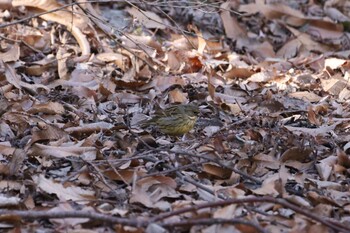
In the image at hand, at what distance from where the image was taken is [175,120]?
531 cm

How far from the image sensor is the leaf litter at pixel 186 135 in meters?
3.95

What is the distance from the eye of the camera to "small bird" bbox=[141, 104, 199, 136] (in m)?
5.37

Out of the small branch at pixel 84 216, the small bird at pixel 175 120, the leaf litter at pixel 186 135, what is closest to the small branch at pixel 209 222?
the leaf litter at pixel 186 135

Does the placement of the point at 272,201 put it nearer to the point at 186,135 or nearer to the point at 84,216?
the point at 84,216

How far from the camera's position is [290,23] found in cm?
888

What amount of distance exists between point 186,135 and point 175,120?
0.81 ft

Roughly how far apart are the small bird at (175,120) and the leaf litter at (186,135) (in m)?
0.07

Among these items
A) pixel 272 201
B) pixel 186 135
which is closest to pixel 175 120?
pixel 186 135

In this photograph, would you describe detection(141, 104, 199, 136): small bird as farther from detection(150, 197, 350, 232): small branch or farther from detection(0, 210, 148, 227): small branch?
detection(0, 210, 148, 227): small branch

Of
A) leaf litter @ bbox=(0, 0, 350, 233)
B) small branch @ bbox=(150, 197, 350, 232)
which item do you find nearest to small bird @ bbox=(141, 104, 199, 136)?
leaf litter @ bbox=(0, 0, 350, 233)

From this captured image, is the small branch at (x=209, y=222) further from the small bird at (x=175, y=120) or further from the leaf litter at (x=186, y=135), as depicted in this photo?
the small bird at (x=175, y=120)

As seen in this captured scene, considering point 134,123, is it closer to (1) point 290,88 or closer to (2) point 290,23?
(1) point 290,88

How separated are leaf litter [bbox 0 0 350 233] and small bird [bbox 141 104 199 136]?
66 millimetres

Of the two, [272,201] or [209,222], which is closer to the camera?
[209,222]
